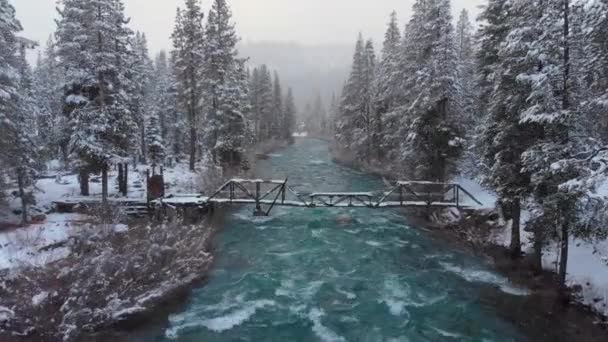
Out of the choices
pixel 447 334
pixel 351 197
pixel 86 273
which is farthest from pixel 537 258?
pixel 86 273

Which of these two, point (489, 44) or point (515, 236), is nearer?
point (515, 236)

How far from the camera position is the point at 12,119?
19.0 m

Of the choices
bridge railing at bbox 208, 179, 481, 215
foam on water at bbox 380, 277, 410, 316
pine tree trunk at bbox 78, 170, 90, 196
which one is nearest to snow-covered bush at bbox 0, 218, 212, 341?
bridge railing at bbox 208, 179, 481, 215

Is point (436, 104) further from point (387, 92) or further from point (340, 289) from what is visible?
point (387, 92)

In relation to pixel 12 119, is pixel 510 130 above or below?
below

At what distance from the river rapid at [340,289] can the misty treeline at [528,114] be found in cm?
307

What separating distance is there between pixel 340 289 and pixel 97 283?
7.85 m

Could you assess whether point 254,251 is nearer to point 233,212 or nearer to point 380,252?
point 380,252

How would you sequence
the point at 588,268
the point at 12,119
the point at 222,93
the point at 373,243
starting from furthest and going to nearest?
the point at 222,93 → the point at 373,243 → the point at 12,119 → the point at 588,268

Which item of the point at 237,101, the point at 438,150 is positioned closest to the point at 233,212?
the point at 237,101

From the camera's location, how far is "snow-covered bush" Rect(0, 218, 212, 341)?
1093cm

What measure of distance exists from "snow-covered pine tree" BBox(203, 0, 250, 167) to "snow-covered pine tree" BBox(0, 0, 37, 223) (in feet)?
45.5

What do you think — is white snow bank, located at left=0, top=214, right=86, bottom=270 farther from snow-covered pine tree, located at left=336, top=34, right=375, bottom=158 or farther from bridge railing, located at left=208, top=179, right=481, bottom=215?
snow-covered pine tree, located at left=336, top=34, right=375, bottom=158

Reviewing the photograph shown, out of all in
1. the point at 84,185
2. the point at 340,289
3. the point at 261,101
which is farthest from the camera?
the point at 261,101
